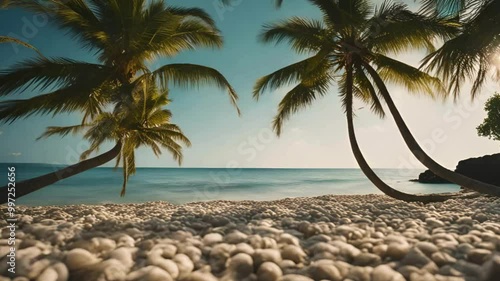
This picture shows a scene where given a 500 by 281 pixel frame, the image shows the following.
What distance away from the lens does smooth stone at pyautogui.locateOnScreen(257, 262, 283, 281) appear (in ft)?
5.88

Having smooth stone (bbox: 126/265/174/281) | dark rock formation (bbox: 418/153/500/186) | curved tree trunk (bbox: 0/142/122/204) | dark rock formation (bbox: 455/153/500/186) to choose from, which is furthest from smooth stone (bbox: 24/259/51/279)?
dark rock formation (bbox: 455/153/500/186)

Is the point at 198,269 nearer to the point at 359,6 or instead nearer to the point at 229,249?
the point at 229,249

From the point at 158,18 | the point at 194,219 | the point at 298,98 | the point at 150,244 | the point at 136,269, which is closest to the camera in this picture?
the point at 136,269

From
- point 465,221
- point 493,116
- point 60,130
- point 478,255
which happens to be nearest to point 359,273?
point 478,255

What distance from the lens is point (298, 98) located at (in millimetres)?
8031

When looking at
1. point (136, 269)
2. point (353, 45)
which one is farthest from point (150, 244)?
point (353, 45)

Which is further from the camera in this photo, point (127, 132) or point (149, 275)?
point (127, 132)

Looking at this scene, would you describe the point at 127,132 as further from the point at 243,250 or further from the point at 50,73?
the point at 243,250

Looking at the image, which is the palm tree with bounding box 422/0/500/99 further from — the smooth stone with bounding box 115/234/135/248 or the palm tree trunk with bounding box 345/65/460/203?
the smooth stone with bounding box 115/234/135/248

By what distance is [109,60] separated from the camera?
20.5 ft

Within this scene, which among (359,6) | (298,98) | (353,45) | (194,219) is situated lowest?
(194,219)

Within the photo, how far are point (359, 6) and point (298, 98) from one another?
2.59 metres

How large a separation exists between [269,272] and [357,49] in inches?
245

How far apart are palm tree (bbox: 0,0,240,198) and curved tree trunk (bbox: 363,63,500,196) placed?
344 cm
